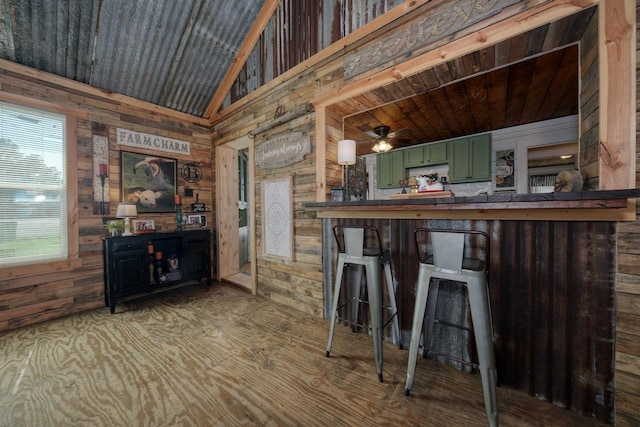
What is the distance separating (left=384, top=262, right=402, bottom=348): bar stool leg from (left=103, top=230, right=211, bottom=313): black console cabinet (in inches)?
111

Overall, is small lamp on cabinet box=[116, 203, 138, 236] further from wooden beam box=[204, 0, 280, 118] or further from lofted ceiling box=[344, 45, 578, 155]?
Result: lofted ceiling box=[344, 45, 578, 155]

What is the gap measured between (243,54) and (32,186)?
9.48ft

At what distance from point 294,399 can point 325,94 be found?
253 cm

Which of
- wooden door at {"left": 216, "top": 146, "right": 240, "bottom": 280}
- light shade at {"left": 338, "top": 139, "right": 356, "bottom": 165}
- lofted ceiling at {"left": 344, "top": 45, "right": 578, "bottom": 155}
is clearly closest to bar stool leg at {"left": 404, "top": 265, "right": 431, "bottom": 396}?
light shade at {"left": 338, "top": 139, "right": 356, "bottom": 165}

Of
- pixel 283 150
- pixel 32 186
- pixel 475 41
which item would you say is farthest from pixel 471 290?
pixel 32 186

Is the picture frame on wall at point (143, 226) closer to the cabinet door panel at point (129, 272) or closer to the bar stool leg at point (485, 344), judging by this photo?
the cabinet door panel at point (129, 272)

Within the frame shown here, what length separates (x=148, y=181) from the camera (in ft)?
10.7

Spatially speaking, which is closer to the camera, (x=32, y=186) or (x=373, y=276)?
(x=373, y=276)

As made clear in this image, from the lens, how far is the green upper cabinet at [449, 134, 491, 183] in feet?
11.9

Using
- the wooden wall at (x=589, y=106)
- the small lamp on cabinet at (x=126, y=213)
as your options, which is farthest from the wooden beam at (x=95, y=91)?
the wooden wall at (x=589, y=106)

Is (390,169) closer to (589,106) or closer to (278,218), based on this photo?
(278,218)

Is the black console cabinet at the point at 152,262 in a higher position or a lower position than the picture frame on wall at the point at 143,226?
lower

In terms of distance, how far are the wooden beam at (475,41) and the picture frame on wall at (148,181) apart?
111 inches

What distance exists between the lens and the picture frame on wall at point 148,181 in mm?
3111
